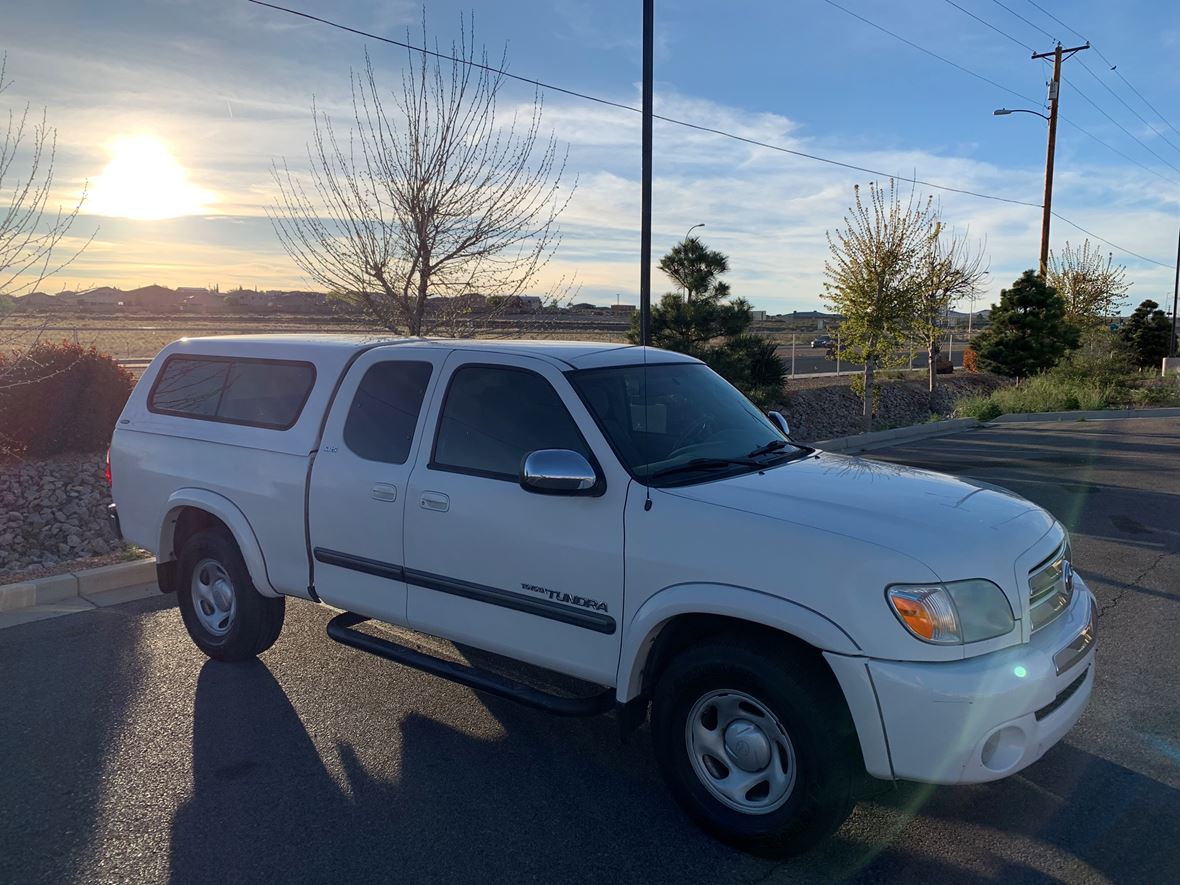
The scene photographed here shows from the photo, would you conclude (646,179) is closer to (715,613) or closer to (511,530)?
(511,530)

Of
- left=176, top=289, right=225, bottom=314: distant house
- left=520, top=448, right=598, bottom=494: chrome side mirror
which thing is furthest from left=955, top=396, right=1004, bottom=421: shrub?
left=176, top=289, right=225, bottom=314: distant house

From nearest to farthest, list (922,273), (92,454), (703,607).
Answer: (703,607) < (92,454) < (922,273)

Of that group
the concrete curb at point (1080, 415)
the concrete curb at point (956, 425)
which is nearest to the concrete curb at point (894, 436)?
the concrete curb at point (956, 425)

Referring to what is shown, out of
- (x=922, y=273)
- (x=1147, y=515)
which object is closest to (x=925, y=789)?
(x=1147, y=515)

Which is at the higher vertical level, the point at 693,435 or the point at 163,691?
the point at 693,435

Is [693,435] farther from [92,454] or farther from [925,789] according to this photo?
[92,454]

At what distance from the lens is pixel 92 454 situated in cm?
1160

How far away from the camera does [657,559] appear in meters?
3.61

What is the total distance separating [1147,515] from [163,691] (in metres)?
9.13

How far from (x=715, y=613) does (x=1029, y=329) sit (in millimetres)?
26218

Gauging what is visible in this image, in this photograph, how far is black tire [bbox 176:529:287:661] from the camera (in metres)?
5.37

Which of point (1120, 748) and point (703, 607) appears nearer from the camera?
point (703, 607)

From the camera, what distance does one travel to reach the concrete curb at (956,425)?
14141mm

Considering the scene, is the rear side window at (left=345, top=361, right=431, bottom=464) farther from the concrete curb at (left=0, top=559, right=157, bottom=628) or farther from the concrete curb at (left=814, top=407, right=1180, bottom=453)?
the concrete curb at (left=814, top=407, right=1180, bottom=453)
